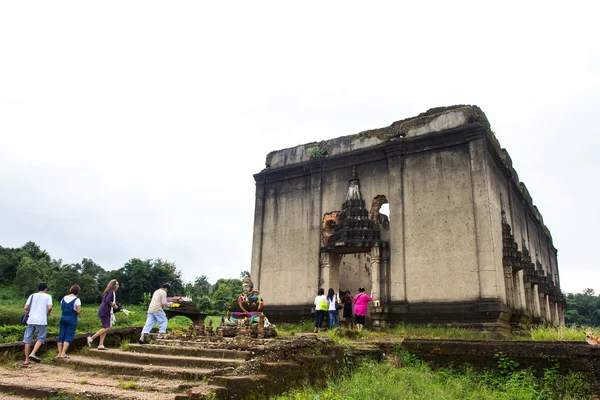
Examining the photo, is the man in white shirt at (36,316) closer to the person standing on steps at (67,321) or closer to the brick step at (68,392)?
the person standing on steps at (67,321)

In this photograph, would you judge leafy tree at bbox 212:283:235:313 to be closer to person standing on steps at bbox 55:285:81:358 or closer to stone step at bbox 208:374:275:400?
person standing on steps at bbox 55:285:81:358

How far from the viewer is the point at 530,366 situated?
822cm

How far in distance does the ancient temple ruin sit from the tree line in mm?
24803

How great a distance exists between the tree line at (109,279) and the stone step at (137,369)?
105 ft

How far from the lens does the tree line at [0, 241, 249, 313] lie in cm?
4081

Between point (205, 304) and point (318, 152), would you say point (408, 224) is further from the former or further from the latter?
point (205, 304)

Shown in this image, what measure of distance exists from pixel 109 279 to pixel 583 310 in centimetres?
4514

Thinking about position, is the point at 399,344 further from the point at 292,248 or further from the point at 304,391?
the point at 292,248

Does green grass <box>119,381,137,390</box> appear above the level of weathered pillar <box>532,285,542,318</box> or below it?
below

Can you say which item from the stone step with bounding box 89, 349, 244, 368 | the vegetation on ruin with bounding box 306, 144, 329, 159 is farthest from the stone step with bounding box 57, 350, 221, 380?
the vegetation on ruin with bounding box 306, 144, 329, 159

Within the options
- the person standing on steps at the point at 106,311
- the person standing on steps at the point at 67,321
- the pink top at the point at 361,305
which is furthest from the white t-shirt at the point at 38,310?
the pink top at the point at 361,305

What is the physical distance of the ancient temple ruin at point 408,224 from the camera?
496 inches

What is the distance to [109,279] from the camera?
45.1 m

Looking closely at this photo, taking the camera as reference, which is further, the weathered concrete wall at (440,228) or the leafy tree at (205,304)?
the leafy tree at (205,304)
